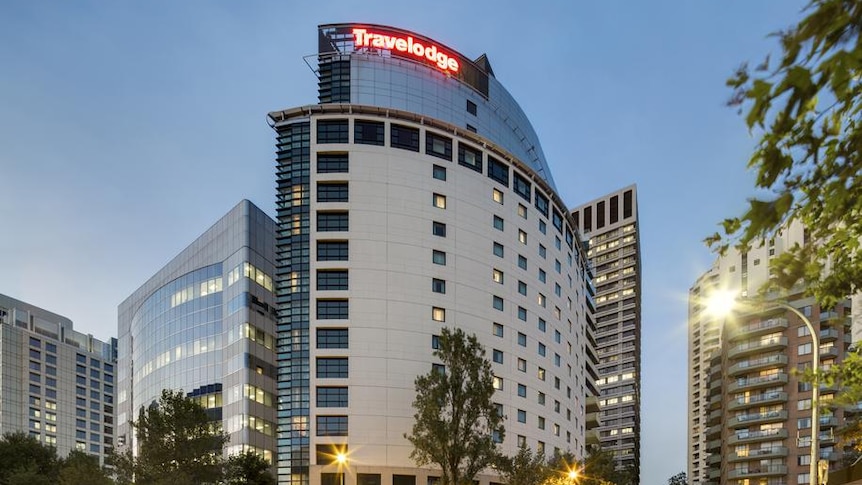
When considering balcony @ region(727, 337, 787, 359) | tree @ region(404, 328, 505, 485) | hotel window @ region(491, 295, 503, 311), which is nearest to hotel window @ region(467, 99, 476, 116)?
hotel window @ region(491, 295, 503, 311)

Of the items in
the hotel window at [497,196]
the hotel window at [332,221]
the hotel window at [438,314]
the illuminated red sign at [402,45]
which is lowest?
the hotel window at [438,314]

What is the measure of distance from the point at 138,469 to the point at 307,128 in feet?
126

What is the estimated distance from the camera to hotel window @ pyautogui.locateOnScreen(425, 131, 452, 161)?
242ft

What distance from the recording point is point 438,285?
70.1m

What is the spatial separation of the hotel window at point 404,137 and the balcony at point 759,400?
232 ft

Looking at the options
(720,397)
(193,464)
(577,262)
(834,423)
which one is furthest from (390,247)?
(720,397)

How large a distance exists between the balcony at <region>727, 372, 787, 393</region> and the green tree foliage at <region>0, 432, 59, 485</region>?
9507 centimetres

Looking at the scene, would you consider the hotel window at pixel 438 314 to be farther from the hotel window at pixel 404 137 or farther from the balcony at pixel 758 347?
the balcony at pixel 758 347

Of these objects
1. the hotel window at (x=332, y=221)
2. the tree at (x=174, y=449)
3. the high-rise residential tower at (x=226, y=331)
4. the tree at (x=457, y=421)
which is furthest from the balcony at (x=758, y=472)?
the tree at (x=174, y=449)

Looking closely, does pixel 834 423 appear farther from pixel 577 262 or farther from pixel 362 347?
pixel 362 347

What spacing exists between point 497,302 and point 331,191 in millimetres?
20690

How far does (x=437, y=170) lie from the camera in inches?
2896

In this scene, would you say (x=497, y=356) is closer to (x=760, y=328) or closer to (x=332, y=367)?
(x=332, y=367)

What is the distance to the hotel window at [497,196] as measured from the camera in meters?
76.8
